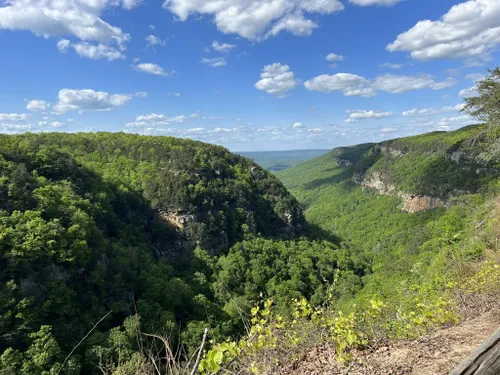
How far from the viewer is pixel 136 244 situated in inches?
1884

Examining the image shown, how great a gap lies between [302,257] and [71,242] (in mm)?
35631

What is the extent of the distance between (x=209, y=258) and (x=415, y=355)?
4980 centimetres

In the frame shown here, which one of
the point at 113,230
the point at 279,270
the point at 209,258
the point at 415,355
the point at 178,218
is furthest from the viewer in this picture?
the point at 178,218

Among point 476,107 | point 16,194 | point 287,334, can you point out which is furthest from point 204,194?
point 287,334

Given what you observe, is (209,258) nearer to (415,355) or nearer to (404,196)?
(415,355)

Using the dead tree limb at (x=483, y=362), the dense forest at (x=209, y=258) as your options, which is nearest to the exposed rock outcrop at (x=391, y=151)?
the dense forest at (x=209, y=258)

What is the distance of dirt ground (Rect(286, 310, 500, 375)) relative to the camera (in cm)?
409

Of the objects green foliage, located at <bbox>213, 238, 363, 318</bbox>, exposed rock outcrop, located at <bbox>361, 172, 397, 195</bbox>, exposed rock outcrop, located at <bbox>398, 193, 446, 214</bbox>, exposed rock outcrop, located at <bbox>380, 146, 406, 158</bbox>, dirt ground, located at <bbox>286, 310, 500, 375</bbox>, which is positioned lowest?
green foliage, located at <bbox>213, 238, 363, 318</bbox>

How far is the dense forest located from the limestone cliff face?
49 centimetres

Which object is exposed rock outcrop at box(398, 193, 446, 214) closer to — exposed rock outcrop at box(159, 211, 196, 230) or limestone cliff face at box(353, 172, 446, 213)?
limestone cliff face at box(353, 172, 446, 213)

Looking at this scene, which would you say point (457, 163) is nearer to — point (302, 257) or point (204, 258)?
point (302, 257)

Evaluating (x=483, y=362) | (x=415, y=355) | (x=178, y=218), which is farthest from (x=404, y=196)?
(x=483, y=362)

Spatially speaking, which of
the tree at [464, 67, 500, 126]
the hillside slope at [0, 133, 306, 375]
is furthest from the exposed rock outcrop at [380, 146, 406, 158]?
the tree at [464, 67, 500, 126]

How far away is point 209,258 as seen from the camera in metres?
52.5
